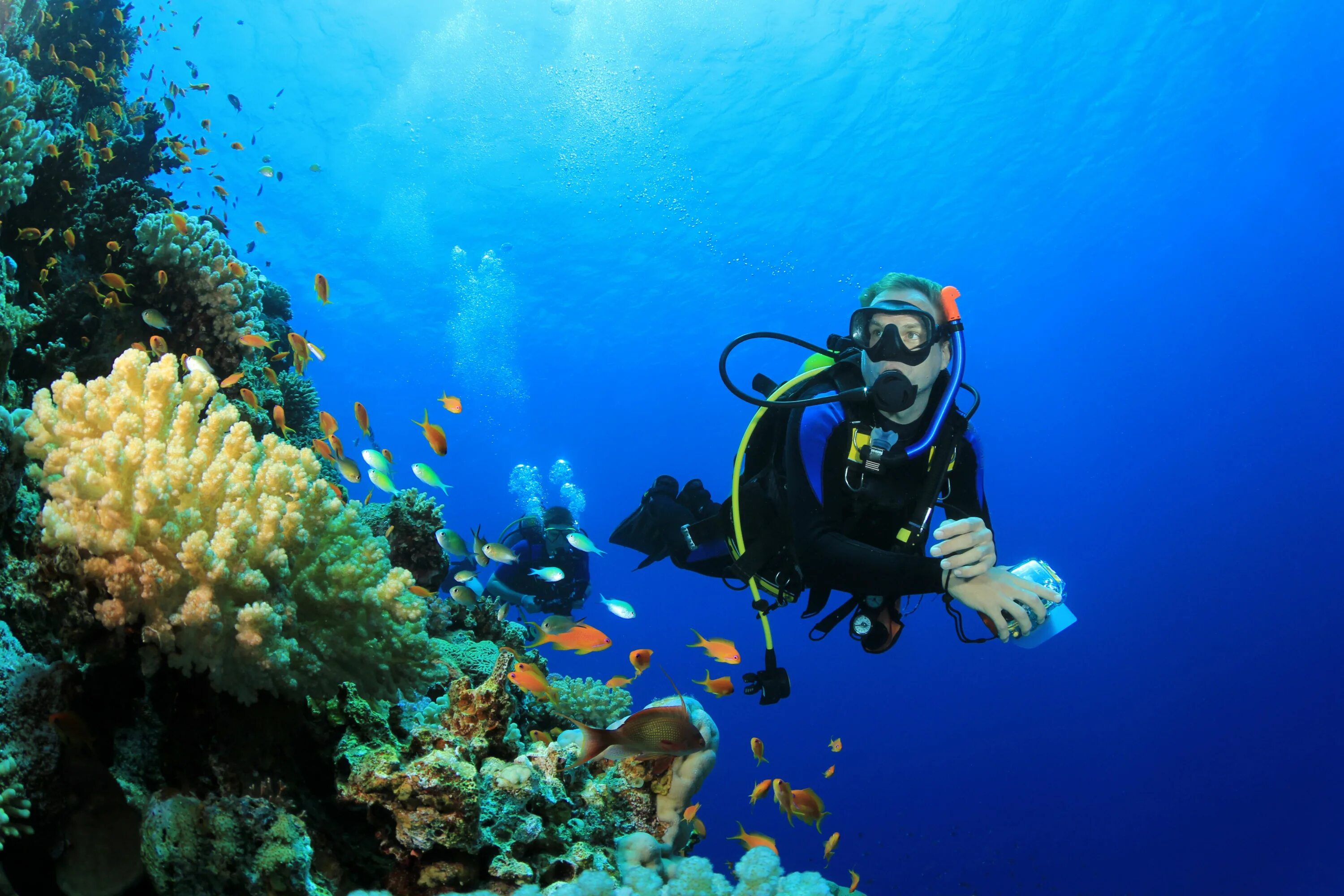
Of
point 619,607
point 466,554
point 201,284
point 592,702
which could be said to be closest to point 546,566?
point 619,607

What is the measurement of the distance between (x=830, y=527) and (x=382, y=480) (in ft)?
13.8

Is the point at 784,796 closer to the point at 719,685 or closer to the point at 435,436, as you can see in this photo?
the point at 719,685

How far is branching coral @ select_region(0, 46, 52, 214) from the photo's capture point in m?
4.13

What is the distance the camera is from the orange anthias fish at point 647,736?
8.63 ft

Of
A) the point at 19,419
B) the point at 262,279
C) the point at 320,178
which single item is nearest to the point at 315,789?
the point at 19,419

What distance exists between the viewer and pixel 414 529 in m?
5.86

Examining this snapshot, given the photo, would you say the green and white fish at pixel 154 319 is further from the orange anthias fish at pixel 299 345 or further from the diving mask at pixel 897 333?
the diving mask at pixel 897 333

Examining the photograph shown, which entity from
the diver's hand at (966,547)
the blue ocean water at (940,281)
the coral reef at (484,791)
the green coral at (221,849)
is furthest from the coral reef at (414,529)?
the blue ocean water at (940,281)

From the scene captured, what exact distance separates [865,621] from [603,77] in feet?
96.2

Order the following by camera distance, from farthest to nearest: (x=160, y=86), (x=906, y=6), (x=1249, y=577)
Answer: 1. (x=1249, y=577)
2. (x=160, y=86)
3. (x=906, y=6)

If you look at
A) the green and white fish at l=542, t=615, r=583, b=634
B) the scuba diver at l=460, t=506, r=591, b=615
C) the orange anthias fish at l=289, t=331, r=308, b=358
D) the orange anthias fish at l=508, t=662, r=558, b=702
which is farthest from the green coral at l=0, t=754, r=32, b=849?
the scuba diver at l=460, t=506, r=591, b=615

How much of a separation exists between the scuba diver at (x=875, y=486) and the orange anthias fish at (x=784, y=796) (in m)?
1.40

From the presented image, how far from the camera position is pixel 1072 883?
4428cm

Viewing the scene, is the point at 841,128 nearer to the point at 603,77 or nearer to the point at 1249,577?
the point at 603,77
